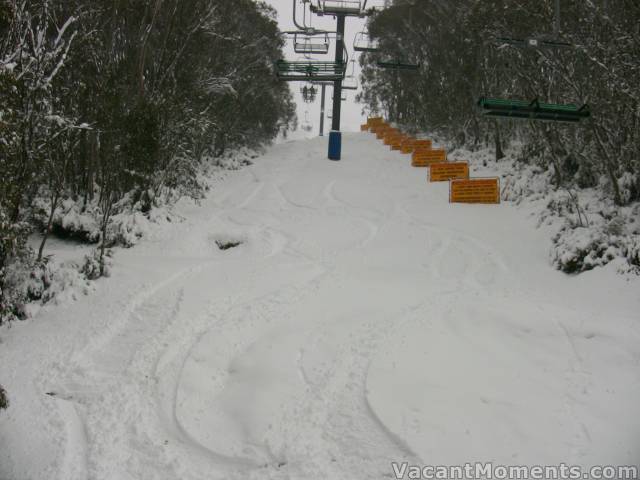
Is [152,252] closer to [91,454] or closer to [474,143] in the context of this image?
[91,454]

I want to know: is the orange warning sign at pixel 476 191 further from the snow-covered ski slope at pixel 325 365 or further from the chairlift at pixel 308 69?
the chairlift at pixel 308 69

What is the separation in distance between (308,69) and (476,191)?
7591 millimetres

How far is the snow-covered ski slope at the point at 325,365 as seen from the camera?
15.4ft

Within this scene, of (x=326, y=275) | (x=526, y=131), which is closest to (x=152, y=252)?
(x=326, y=275)

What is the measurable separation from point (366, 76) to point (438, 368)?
3406cm

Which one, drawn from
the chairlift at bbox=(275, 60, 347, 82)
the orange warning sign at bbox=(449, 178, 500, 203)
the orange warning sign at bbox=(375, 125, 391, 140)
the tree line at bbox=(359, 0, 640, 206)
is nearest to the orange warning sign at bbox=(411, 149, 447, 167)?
the tree line at bbox=(359, 0, 640, 206)

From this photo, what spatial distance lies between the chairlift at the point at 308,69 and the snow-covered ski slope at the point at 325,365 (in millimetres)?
8930

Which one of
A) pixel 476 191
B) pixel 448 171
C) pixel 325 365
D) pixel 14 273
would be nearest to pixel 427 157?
pixel 448 171

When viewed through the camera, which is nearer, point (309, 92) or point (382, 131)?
point (309, 92)

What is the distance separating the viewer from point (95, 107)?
9227 mm

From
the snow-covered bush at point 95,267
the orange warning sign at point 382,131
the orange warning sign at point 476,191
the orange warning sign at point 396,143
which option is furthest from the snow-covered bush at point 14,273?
the orange warning sign at point 382,131

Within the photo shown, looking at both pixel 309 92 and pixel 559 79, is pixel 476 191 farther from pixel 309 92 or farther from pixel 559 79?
pixel 309 92

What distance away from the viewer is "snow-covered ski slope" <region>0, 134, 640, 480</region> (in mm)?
4707

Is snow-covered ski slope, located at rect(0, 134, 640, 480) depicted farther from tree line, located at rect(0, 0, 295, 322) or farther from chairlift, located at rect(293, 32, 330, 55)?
chairlift, located at rect(293, 32, 330, 55)
